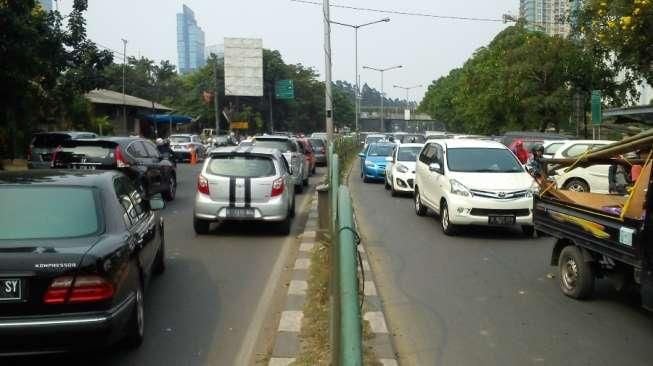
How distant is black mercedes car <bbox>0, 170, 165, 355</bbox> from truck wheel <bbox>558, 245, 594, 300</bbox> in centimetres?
427

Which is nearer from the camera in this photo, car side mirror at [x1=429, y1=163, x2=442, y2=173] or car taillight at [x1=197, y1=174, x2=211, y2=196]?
car taillight at [x1=197, y1=174, x2=211, y2=196]

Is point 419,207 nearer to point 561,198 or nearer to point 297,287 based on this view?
point 561,198

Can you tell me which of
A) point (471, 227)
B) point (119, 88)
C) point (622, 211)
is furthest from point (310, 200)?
point (119, 88)

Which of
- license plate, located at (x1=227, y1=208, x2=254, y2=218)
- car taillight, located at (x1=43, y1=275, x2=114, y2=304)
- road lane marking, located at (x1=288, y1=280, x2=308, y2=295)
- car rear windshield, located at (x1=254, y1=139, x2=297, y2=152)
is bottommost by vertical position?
road lane marking, located at (x1=288, y1=280, x2=308, y2=295)

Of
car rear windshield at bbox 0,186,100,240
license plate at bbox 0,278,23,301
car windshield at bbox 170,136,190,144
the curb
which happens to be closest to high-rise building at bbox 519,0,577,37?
car windshield at bbox 170,136,190,144

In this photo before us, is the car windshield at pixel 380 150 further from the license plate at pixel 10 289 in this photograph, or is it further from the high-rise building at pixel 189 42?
the high-rise building at pixel 189 42

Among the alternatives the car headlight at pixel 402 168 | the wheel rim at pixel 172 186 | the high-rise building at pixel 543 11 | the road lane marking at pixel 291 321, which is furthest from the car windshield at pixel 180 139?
the road lane marking at pixel 291 321

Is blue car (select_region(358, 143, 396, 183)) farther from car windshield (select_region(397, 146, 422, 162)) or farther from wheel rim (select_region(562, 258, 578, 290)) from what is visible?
wheel rim (select_region(562, 258, 578, 290))

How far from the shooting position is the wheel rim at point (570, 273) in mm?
6977

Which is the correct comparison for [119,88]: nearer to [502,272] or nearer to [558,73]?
[558,73]

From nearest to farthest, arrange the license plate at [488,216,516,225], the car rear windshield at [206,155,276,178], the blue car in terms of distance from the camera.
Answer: the license plate at [488,216,516,225]
the car rear windshield at [206,155,276,178]
the blue car

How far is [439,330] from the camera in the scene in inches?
233

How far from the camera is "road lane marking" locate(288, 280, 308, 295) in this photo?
7.00 metres

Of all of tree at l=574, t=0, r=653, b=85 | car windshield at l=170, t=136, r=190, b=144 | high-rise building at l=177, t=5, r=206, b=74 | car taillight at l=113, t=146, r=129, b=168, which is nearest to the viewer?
car taillight at l=113, t=146, r=129, b=168
